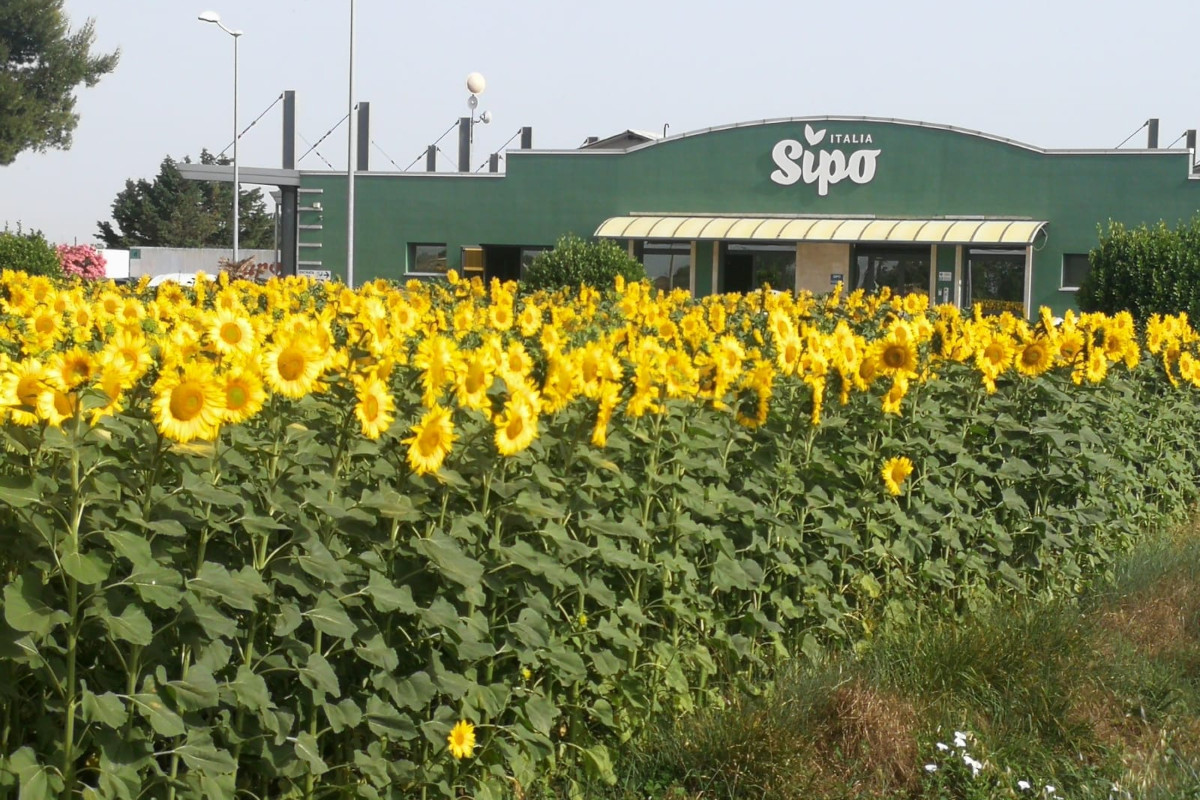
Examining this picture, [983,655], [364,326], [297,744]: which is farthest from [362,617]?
[983,655]

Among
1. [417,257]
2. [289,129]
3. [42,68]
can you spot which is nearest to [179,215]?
[42,68]

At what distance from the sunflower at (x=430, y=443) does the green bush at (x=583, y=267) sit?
23927 mm

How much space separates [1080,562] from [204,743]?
4.91 m

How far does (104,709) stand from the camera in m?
3.22

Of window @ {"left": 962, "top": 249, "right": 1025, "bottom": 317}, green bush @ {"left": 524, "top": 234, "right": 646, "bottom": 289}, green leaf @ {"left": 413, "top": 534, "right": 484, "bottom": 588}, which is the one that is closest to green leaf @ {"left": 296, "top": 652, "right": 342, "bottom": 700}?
green leaf @ {"left": 413, "top": 534, "right": 484, "bottom": 588}

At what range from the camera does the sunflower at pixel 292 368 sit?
3.69 meters

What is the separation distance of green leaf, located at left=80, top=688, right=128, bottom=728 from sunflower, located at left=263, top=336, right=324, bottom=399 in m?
0.84

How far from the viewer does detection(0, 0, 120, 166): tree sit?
51375 millimetres

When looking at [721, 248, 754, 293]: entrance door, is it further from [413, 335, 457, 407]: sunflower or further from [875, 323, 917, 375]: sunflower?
[413, 335, 457, 407]: sunflower

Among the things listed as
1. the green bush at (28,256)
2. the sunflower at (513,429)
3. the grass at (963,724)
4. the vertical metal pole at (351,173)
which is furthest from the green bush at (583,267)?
the sunflower at (513,429)

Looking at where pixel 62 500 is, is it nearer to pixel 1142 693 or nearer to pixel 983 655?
pixel 983 655

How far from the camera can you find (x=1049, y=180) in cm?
3625

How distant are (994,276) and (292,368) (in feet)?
115

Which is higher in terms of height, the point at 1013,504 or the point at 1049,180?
the point at 1049,180
